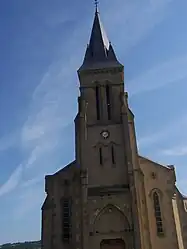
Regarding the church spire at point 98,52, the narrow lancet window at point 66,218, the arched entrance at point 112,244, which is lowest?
the arched entrance at point 112,244

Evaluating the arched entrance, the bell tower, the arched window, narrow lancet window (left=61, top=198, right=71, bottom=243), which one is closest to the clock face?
the bell tower

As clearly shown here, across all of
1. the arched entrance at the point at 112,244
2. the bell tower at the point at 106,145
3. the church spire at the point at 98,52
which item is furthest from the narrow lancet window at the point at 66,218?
the church spire at the point at 98,52

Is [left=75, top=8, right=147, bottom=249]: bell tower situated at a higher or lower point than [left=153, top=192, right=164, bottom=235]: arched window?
higher

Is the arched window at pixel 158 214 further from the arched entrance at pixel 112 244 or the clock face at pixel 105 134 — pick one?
the clock face at pixel 105 134

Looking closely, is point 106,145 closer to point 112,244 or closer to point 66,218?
point 66,218

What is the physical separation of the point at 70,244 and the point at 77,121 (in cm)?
1142

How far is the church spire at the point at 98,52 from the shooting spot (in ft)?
119

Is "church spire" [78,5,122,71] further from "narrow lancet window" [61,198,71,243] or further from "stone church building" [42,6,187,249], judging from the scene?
"narrow lancet window" [61,198,71,243]

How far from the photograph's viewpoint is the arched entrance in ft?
90.0

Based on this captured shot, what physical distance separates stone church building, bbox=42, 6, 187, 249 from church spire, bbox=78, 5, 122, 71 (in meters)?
2.12

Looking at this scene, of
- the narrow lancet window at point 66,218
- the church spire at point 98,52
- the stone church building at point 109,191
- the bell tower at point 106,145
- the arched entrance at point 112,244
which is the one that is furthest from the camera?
the church spire at point 98,52

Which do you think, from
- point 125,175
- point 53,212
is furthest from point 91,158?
point 53,212

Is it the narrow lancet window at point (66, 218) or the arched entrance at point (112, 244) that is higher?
the narrow lancet window at point (66, 218)

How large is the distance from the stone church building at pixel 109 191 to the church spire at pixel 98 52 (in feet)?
6.97
